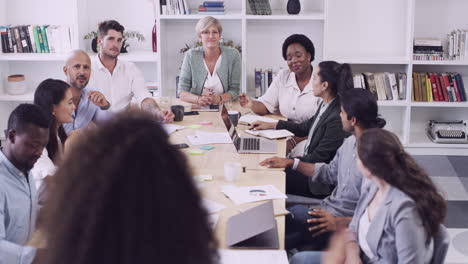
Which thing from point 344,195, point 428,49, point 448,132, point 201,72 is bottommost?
point 448,132

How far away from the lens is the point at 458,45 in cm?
534

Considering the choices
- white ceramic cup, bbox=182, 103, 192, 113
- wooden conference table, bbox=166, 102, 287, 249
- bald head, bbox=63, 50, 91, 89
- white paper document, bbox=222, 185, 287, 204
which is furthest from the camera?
white ceramic cup, bbox=182, 103, 192, 113

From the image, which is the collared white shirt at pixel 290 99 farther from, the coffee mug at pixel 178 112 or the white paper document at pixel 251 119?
the coffee mug at pixel 178 112

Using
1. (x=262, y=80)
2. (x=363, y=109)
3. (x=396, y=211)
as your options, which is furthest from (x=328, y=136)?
(x=262, y=80)

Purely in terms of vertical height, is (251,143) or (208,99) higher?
(208,99)

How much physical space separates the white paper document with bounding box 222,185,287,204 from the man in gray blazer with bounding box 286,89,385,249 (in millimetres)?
148

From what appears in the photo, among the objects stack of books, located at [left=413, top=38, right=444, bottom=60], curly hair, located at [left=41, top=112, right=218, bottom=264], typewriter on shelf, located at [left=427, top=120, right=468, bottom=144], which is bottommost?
typewriter on shelf, located at [left=427, top=120, right=468, bottom=144]

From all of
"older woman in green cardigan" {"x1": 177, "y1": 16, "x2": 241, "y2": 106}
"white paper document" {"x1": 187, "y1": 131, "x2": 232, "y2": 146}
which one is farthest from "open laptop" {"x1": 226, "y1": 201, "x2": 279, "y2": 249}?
"older woman in green cardigan" {"x1": 177, "y1": 16, "x2": 241, "y2": 106}

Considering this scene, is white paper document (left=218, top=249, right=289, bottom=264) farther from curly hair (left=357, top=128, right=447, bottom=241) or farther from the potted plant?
the potted plant

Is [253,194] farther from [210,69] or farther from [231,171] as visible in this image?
[210,69]

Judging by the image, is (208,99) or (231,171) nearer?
(231,171)

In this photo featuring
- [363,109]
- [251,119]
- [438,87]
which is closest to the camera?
[363,109]

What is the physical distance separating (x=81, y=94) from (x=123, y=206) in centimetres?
329

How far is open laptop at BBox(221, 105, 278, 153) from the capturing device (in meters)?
3.43
